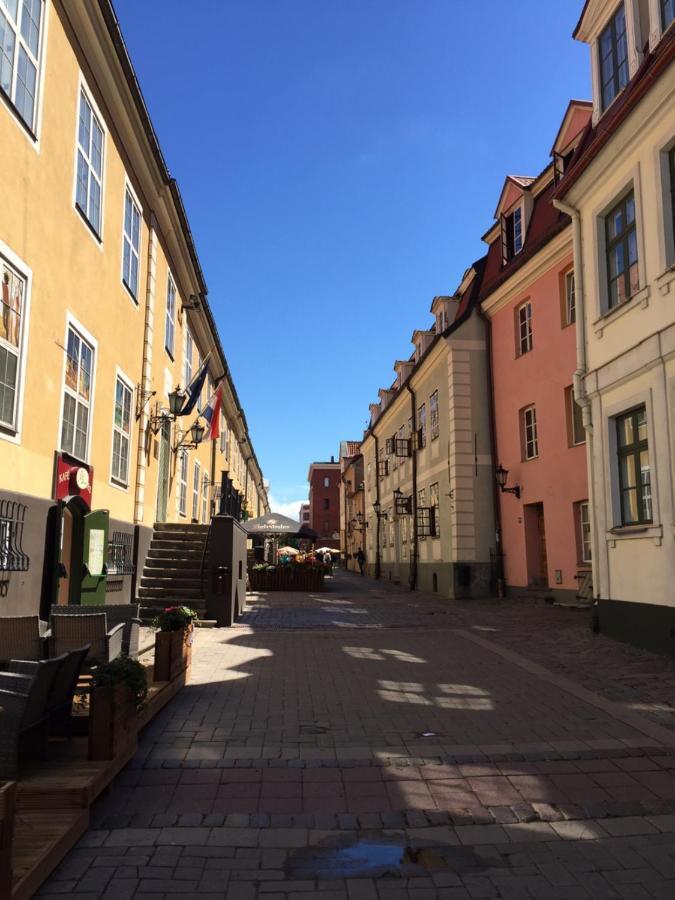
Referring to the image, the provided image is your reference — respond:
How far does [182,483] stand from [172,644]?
1306cm

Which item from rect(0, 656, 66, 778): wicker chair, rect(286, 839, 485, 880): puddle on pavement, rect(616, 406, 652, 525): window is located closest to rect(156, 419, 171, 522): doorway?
rect(616, 406, 652, 525): window

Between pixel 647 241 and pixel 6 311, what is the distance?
8.57 m

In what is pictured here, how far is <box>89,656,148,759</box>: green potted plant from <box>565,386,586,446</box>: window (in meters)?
14.0

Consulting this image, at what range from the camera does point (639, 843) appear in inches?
151

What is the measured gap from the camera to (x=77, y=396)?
10.3 metres

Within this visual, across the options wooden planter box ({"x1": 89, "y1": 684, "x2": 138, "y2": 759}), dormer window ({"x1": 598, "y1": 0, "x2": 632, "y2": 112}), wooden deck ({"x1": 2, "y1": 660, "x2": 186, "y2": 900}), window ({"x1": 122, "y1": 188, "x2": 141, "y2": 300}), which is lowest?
wooden deck ({"x1": 2, "y1": 660, "x2": 186, "y2": 900})

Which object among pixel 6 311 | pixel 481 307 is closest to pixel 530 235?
pixel 481 307

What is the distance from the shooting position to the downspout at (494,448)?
20625mm

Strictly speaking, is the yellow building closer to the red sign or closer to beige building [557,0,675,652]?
the red sign

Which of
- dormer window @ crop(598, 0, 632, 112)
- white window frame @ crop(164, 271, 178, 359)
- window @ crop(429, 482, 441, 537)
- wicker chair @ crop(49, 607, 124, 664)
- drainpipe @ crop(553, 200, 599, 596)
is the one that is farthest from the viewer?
window @ crop(429, 482, 441, 537)

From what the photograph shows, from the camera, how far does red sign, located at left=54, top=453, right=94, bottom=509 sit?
9.30m

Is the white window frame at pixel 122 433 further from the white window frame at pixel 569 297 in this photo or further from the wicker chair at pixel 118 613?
the white window frame at pixel 569 297

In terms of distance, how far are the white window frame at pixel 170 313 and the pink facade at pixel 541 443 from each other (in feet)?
30.6

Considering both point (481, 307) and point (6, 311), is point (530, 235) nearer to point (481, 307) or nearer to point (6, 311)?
point (481, 307)
